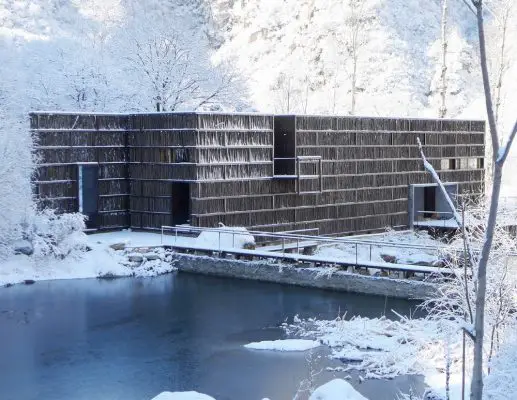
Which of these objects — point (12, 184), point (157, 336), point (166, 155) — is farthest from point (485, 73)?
point (166, 155)

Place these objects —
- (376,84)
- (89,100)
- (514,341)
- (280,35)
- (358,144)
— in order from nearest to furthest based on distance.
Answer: (514,341) → (358,144) → (89,100) → (376,84) → (280,35)

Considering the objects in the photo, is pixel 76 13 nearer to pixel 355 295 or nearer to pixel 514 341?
pixel 355 295

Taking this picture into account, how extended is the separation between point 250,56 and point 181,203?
38894mm

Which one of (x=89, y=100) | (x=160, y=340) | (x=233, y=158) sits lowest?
(x=160, y=340)

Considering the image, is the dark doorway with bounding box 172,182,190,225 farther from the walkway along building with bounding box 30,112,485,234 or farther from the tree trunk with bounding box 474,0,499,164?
the tree trunk with bounding box 474,0,499,164

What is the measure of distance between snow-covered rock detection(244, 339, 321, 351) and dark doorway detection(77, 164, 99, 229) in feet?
39.2

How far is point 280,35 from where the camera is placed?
62.9m

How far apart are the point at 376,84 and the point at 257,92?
930 centimetres

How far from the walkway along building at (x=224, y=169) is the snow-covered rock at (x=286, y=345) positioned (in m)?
9.66

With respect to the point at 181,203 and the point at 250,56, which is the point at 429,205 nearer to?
the point at 181,203

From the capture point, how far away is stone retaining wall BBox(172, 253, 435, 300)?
1869cm

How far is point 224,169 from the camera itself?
2430cm

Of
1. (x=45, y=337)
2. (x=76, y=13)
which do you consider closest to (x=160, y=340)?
(x=45, y=337)

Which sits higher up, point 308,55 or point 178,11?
point 178,11
